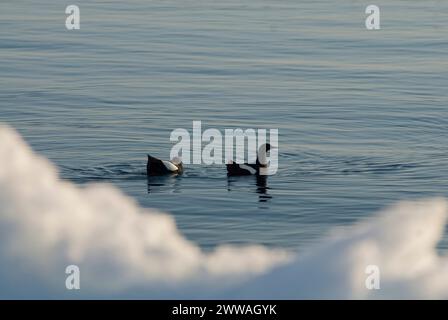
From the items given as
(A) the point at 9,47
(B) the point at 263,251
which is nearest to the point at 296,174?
(B) the point at 263,251

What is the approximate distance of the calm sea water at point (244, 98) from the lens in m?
28.5

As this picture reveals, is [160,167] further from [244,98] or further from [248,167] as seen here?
[244,98]

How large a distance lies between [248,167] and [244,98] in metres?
9.24

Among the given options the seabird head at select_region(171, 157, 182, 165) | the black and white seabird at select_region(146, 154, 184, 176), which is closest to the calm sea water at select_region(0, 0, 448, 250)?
the black and white seabird at select_region(146, 154, 184, 176)

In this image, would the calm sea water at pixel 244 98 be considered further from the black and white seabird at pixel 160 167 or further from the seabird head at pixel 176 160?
the seabird head at pixel 176 160

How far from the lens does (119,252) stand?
22.2 metres

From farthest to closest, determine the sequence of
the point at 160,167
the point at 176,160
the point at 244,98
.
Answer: the point at 244,98 < the point at 176,160 < the point at 160,167

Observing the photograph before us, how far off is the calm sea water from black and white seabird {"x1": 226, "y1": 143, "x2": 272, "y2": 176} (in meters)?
0.29

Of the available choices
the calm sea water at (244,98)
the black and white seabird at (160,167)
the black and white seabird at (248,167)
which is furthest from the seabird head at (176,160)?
the black and white seabird at (248,167)

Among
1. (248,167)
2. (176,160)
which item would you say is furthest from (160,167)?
(248,167)

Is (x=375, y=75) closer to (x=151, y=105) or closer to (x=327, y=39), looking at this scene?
(x=327, y=39)

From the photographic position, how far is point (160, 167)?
30.2 metres

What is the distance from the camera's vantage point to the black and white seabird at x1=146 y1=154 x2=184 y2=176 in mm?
30141

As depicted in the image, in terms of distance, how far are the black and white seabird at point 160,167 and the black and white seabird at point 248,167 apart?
4.00 feet
